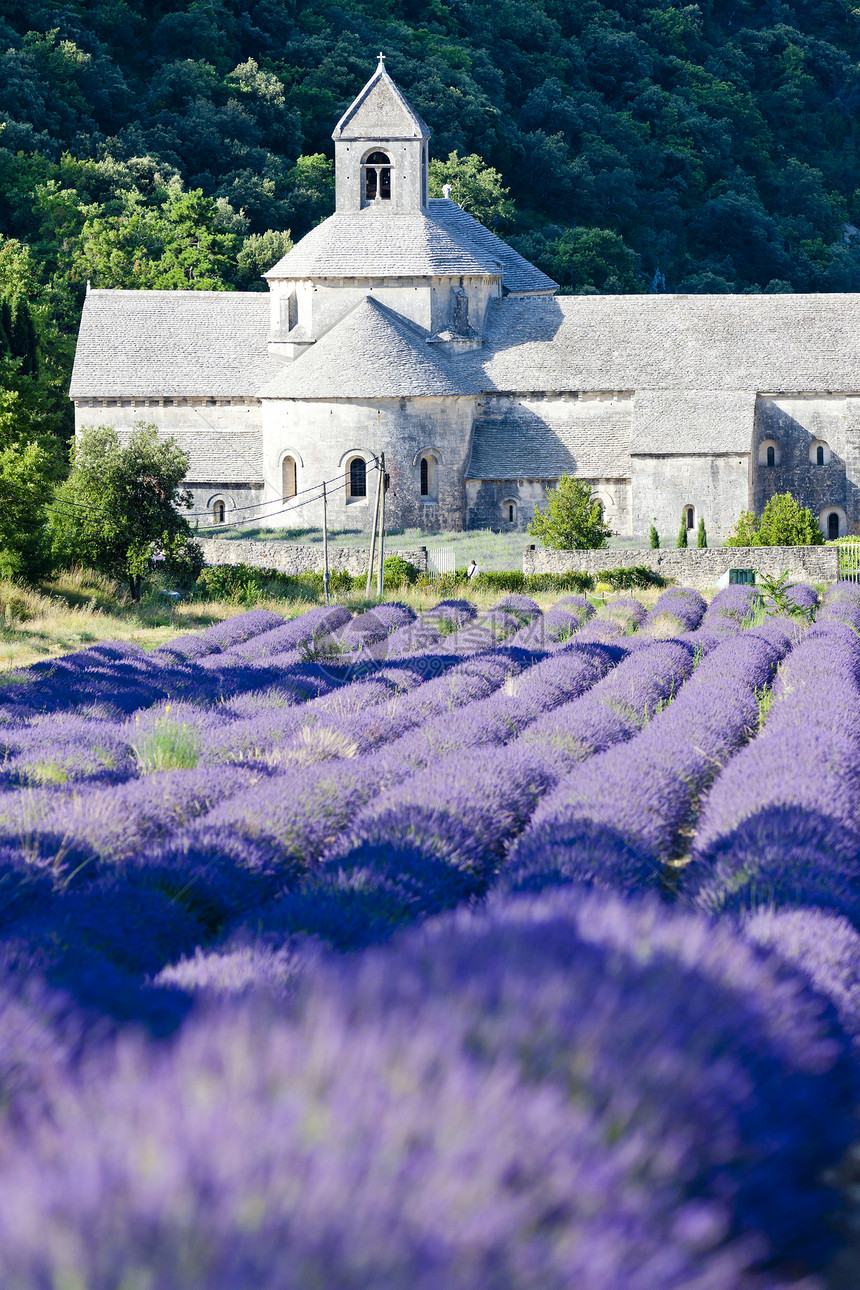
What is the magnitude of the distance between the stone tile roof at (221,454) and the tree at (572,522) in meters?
10.8

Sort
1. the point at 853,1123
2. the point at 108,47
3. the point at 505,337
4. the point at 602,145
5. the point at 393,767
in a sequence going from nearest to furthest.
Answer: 1. the point at 853,1123
2. the point at 393,767
3. the point at 505,337
4. the point at 108,47
5. the point at 602,145

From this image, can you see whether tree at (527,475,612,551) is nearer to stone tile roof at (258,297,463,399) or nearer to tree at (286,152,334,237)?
stone tile roof at (258,297,463,399)

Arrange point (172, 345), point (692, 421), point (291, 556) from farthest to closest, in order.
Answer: point (172, 345)
point (692, 421)
point (291, 556)

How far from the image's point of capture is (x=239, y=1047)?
3.02 meters

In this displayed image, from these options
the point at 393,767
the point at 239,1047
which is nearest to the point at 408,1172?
the point at 239,1047

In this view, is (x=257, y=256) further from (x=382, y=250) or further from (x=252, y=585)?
(x=252, y=585)

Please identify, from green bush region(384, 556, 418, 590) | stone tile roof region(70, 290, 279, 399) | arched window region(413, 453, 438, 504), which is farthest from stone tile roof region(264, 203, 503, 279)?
green bush region(384, 556, 418, 590)

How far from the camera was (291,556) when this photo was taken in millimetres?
37719

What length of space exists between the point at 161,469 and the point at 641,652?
1777cm

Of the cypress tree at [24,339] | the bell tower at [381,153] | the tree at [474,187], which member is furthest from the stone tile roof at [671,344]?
the tree at [474,187]

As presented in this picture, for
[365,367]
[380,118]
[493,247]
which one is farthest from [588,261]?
[365,367]

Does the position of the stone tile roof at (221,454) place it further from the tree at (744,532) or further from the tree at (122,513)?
the tree at (744,532)

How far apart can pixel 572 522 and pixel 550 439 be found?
8.02 metres

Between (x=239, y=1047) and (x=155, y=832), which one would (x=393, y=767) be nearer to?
(x=155, y=832)
